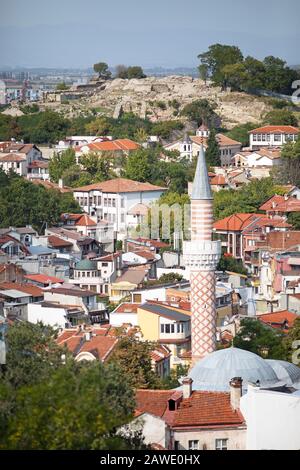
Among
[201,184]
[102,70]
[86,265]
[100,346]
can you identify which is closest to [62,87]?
[102,70]

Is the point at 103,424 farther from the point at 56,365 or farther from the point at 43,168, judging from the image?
the point at 43,168

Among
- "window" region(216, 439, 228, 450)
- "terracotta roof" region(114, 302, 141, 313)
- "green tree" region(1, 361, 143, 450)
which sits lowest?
"terracotta roof" region(114, 302, 141, 313)

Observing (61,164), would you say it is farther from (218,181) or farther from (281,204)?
(281,204)

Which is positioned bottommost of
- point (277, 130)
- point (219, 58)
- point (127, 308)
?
point (277, 130)

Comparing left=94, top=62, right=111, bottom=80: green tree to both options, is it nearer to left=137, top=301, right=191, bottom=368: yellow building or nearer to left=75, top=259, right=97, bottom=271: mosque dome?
left=75, top=259, right=97, bottom=271: mosque dome

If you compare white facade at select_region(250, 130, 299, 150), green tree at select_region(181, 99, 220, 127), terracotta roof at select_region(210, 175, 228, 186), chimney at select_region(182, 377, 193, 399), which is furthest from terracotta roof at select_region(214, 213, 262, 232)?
chimney at select_region(182, 377, 193, 399)

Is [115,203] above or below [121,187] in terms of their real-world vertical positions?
below

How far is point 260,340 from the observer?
1470cm

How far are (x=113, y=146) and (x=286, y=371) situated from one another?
868 inches

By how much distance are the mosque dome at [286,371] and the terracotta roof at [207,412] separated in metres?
1.10

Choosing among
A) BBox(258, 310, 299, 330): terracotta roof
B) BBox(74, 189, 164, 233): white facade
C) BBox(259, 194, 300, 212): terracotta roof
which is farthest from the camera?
BBox(74, 189, 164, 233): white facade

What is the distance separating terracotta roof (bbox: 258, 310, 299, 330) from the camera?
16.5m

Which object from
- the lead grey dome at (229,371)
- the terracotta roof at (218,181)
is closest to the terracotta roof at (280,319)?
the lead grey dome at (229,371)

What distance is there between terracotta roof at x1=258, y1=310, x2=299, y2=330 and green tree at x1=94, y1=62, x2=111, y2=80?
25234 mm
